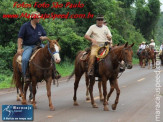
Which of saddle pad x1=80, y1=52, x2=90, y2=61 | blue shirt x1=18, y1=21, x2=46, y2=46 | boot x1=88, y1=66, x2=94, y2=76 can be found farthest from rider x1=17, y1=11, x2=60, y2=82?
boot x1=88, y1=66, x2=94, y2=76

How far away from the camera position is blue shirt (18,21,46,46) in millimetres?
11562

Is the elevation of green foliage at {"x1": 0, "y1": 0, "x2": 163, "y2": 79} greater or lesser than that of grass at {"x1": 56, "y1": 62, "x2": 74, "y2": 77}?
greater

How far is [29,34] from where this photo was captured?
38.1 feet

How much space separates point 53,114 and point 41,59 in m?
1.81

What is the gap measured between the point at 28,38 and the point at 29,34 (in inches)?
5.8

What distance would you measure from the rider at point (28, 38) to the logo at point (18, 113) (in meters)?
2.16

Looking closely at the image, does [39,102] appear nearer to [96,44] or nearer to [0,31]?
[96,44]

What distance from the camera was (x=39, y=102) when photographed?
1249 centimetres

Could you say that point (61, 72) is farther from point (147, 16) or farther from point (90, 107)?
point (147, 16)

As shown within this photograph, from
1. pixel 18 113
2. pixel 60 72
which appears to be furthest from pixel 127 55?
pixel 60 72

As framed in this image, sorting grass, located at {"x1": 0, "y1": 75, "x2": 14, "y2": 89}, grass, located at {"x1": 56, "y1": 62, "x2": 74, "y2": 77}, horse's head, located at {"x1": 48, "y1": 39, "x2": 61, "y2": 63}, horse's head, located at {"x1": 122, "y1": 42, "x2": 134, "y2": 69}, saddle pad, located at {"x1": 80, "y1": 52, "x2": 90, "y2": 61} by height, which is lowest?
grass, located at {"x1": 56, "y1": 62, "x2": 74, "y2": 77}

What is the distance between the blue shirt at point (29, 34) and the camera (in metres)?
11.6

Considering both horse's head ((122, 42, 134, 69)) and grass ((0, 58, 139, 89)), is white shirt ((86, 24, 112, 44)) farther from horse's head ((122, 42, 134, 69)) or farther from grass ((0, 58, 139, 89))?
grass ((0, 58, 139, 89))

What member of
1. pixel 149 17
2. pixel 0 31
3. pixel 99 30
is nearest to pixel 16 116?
pixel 99 30
